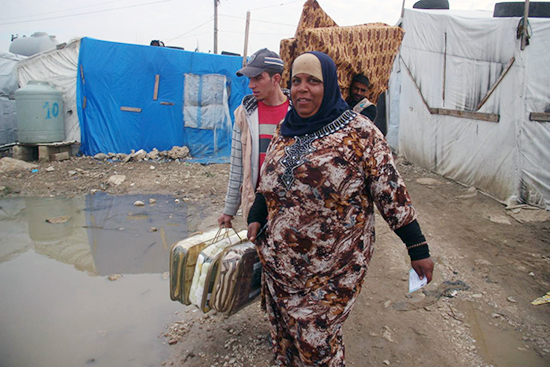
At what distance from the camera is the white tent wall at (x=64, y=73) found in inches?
362

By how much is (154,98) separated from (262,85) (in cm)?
789

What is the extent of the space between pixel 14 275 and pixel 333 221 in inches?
130

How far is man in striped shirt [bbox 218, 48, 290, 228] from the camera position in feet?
7.39

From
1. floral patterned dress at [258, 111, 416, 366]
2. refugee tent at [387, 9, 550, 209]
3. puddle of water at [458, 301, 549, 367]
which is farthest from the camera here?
refugee tent at [387, 9, 550, 209]

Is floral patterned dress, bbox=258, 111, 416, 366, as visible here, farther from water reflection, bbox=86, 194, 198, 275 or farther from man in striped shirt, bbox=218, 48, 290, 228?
water reflection, bbox=86, 194, 198, 275

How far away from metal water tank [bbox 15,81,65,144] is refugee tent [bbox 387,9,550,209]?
8.14m

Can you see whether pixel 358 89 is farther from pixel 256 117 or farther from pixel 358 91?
pixel 256 117

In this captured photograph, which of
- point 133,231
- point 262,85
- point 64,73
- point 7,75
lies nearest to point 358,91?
point 262,85

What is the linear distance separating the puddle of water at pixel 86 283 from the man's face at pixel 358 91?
2106 millimetres

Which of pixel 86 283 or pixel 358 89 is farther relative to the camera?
pixel 86 283

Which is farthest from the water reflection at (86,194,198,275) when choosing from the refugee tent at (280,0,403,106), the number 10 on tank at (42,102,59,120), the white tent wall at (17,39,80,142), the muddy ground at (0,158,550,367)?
the white tent wall at (17,39,80,142)

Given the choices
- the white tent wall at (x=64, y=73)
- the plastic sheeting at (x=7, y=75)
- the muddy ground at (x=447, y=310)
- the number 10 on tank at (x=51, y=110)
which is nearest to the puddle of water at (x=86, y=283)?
the muddy ground at (x=447, y=310)

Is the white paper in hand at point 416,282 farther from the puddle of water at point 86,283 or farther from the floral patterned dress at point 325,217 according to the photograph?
the puddle of water at point 86,283

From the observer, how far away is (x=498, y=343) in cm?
255
